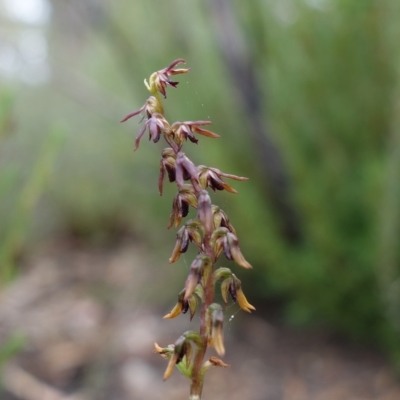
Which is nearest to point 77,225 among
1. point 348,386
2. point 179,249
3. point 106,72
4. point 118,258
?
Answer: point 118,258

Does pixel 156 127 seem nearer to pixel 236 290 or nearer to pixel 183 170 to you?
pixel 183 170

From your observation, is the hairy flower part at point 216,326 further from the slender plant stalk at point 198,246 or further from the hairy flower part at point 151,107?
the hairy flower part at point 151,107

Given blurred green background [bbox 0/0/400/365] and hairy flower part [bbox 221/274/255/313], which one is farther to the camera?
blurred green background [bbox 0/0/400/365]

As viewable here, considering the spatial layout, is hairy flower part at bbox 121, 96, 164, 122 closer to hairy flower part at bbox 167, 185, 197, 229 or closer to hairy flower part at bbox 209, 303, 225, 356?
hairy flower part at bbox 167, 185, 197, 229

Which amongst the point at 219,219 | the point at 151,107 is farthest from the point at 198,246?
the point at 151,107

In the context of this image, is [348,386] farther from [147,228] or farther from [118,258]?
[118,258]

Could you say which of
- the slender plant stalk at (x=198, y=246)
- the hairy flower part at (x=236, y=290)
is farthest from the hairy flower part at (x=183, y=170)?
the hairy flower part at (x=236, y=290)

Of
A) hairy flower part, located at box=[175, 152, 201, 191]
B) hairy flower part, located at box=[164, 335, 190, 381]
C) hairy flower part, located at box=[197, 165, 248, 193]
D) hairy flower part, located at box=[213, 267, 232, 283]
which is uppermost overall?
hairy flower part, located at box=[197, 165, 248, 193]

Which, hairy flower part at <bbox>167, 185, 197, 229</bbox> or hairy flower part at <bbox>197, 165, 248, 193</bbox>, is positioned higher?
hairy flower part at <bbox>197, 165, 248, 193</bbox>

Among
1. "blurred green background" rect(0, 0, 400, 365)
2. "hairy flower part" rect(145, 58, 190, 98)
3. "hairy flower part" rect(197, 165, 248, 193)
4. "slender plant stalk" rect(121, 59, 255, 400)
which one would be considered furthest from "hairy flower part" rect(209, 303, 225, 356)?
"blurred green background" rect(0, 0, 400, 365)
